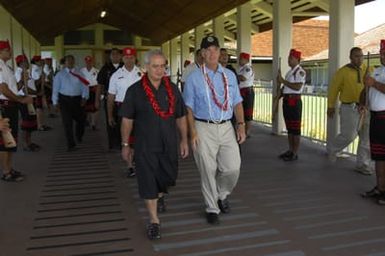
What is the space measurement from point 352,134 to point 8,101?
4406 millimetres

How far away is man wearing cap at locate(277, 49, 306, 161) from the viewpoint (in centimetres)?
711

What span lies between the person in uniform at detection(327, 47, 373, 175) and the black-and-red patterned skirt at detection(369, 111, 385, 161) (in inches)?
47.7

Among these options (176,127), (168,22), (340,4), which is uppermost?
(168,22)

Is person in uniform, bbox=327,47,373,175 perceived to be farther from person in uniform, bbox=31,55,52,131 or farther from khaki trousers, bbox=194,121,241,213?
person in uniform, bbox=31,55,52,131

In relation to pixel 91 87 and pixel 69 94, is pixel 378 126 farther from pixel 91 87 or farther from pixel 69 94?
pixel 91 87

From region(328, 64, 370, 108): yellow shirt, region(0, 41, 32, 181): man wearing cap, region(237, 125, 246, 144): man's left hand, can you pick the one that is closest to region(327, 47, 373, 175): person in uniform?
region(328, 64, 370, 108): yellow shirt

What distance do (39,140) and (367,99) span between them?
6.97m

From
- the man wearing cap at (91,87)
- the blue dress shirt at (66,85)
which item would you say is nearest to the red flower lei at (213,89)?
the blue dress shirt at (66,85)

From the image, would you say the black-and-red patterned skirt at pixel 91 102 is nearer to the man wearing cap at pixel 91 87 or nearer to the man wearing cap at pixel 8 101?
the man wearing cap at pixel 91 87

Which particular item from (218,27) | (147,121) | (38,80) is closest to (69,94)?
(38,80)

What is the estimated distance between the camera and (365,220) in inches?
181

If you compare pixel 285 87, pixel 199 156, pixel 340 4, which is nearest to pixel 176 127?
pixel 199 156

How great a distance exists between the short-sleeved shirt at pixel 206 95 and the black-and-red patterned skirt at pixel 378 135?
1.62 meters

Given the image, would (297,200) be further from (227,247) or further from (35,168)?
(35,168)
